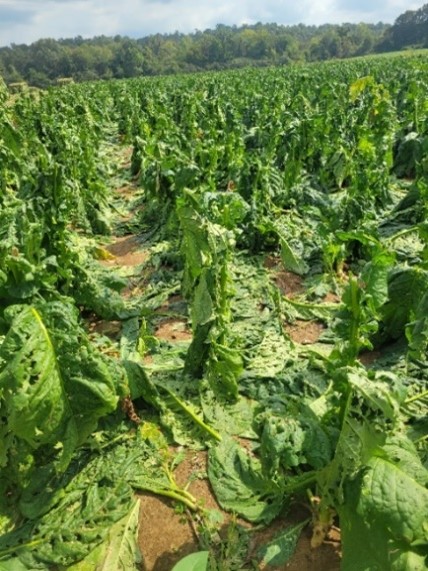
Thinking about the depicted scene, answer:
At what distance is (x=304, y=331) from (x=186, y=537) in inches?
97.0

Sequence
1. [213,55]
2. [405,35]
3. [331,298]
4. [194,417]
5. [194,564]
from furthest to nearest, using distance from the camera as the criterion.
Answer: [213,55] → [405,35] → [331,298] → [194,417] → [194,564]

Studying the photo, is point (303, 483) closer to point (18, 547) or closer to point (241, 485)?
point (241, 485)

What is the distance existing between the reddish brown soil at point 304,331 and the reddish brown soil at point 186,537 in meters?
1.87

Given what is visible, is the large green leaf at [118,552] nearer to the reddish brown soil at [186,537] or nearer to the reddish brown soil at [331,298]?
the reddish brown soil at [186,537]

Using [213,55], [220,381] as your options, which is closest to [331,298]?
[220,381]

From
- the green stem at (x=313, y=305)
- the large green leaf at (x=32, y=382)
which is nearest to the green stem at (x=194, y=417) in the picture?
the large green leaf at (x=32, y=382)

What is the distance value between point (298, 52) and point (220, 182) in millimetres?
88954

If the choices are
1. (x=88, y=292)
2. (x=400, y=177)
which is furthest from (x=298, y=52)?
(x=88, y=292)

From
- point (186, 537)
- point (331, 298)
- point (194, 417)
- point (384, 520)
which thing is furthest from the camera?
point (331, 298)

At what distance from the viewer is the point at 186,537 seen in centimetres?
310

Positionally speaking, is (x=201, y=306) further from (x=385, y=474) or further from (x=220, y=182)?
(x=220, y=182)

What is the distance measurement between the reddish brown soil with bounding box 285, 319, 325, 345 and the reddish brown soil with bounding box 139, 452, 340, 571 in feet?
6.15

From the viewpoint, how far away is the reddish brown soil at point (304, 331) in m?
4.93

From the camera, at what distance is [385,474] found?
7.74 ft
